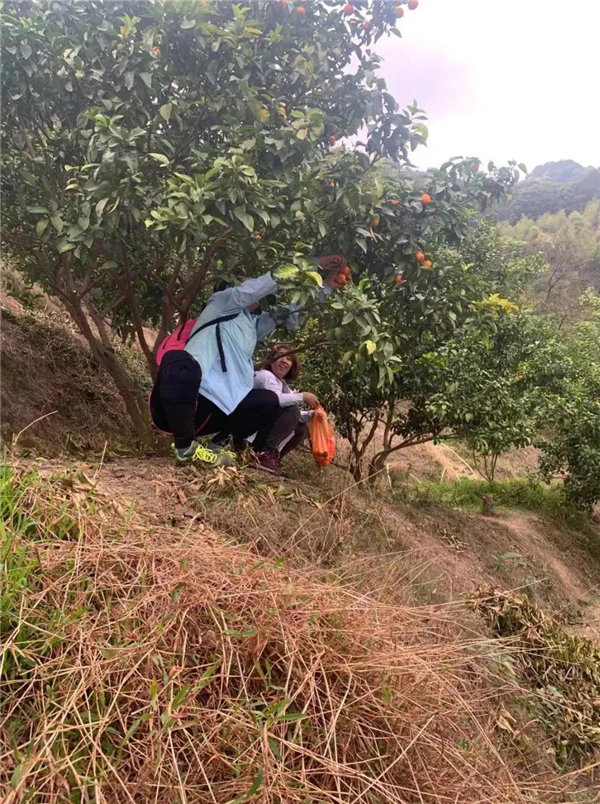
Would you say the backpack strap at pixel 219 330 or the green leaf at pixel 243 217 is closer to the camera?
the green leaf at pixel 243 217

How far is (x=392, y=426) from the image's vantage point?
649cm

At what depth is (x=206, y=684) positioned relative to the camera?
1611 mm

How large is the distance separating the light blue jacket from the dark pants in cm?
8

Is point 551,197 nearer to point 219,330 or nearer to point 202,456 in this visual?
point 219,330

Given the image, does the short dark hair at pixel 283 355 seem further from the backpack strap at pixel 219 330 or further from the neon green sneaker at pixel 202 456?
the neon green sneaker at pixel 202 456

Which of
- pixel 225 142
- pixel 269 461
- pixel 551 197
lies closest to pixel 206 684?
pixel 269 461

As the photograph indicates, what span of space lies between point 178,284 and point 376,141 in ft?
7.48

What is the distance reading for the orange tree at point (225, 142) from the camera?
3078 mm

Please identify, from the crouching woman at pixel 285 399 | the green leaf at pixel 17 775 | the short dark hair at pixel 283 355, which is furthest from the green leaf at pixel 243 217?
the green leaf at pixel 17 775

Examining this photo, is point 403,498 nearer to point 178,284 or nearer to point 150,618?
point 178,284

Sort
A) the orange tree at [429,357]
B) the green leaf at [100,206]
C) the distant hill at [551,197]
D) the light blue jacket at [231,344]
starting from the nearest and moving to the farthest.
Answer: the green leaf at [100,206]
the light blue jacket at [231,344]
the orange tree at [429,357]
the distant hill at [551,197]

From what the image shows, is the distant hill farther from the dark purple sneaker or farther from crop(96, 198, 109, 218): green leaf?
crop(96, 198, 109, 218): green leaf

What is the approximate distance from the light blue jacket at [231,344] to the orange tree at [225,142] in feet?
0.81

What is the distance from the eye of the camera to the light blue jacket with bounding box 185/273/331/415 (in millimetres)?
3436
